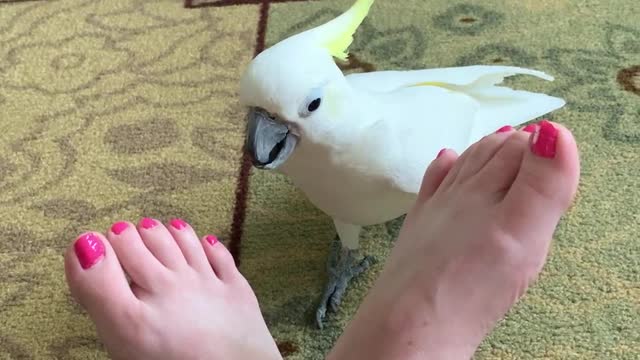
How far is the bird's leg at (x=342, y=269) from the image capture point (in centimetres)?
83

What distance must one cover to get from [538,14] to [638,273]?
0.47m

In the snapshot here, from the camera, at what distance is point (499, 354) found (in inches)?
30.5

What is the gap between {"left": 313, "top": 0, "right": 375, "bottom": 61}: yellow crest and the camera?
766 millimetres

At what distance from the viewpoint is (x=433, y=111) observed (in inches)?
31.6

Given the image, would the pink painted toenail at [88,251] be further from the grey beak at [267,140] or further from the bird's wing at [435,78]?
the bird's wing at [435,78]

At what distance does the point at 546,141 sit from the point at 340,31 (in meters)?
0.24

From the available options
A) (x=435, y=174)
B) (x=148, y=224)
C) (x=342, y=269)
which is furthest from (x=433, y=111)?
(x=148, y=224)

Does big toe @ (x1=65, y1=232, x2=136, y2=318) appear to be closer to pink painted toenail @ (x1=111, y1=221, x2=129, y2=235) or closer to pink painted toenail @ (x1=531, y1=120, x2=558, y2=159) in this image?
pink painted toenail @ (x1=111, y1=221, x2=129, y2=235)

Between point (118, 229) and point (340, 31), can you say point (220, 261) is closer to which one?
point (118, 229)

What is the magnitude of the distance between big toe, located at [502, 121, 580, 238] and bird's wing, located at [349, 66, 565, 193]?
131 mm

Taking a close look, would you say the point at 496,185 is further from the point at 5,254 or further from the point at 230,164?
the point at 5,254

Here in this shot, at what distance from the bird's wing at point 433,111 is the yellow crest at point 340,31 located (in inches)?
2.0

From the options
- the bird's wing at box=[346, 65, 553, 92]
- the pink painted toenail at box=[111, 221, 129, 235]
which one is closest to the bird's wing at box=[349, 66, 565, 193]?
the bird's wing at box=[346, 65, 553, 92]

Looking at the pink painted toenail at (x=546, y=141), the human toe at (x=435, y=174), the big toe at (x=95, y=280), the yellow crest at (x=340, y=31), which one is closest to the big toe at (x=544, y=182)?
the pink painted toenail at (x=546, y=141)
